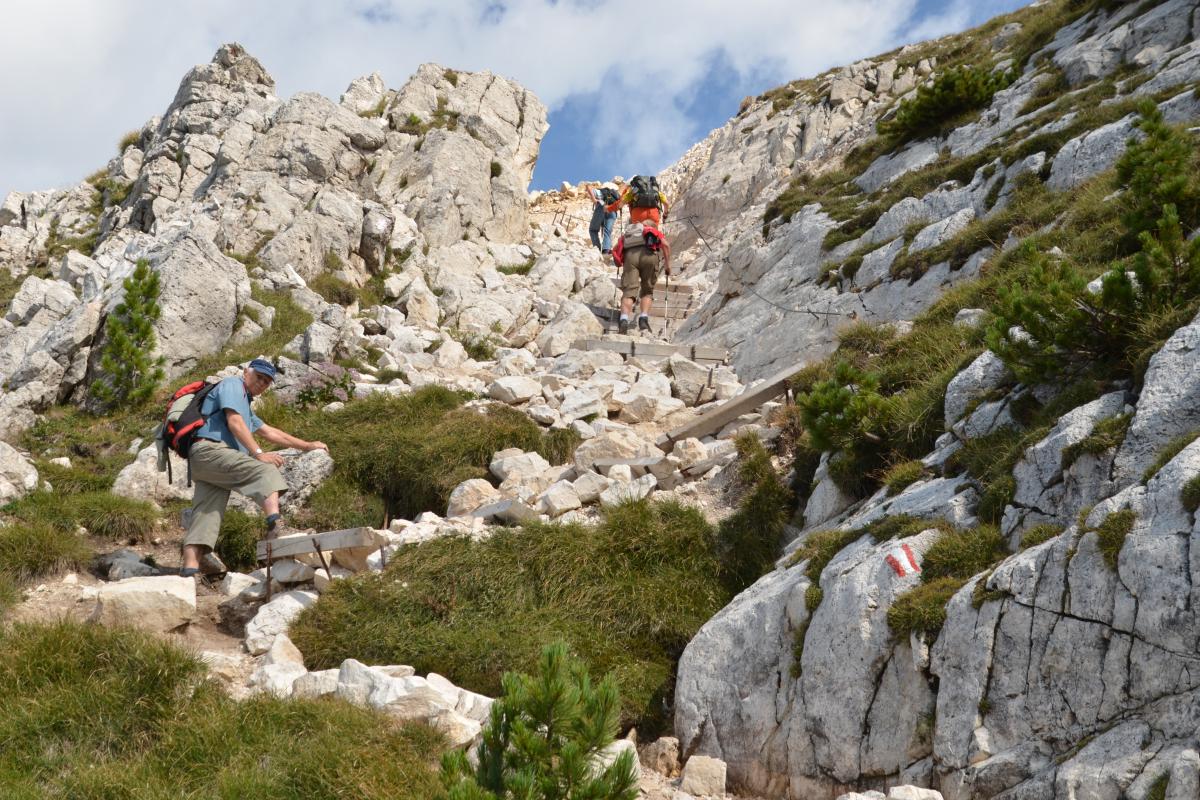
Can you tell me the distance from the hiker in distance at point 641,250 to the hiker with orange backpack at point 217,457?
1070 cm

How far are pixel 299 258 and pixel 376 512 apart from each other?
11.2m

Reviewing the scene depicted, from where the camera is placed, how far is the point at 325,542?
814 cm

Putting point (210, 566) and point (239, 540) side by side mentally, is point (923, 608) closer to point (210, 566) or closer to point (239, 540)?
point (210, 566)

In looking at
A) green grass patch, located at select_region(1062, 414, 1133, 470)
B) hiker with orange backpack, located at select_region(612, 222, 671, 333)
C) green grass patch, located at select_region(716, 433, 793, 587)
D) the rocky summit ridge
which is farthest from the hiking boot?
hiker with orange backpack, located at select_region(612, 222, 671, 333)

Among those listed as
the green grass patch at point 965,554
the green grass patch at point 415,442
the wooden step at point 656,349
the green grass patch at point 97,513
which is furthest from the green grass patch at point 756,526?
the wooden step at point 656,349

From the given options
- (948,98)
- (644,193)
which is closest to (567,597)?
(644,193)

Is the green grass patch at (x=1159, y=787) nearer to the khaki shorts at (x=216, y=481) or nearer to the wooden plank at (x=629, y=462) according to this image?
the wooden plank at (x=629, y=462)

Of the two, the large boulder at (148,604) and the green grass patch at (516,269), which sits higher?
the green grass patch at (516,269)

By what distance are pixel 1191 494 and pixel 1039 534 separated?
3.11ft

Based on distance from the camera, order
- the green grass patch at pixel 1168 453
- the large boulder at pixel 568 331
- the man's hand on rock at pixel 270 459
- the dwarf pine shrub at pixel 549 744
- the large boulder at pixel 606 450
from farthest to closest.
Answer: the large boulder at pixel 568 331
the large boulder at pixel 606 450
the man's hand on rock at pixel 270 459
the green grass patch at pixel 1168 453
the dwarf pine shrub at pixel 549 744

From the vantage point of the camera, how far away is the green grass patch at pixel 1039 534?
5.23 meters

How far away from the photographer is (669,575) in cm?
802

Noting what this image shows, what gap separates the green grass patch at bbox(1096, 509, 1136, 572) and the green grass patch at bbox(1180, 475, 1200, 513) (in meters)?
0.25

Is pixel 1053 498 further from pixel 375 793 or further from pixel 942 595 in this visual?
pixel 375 793
